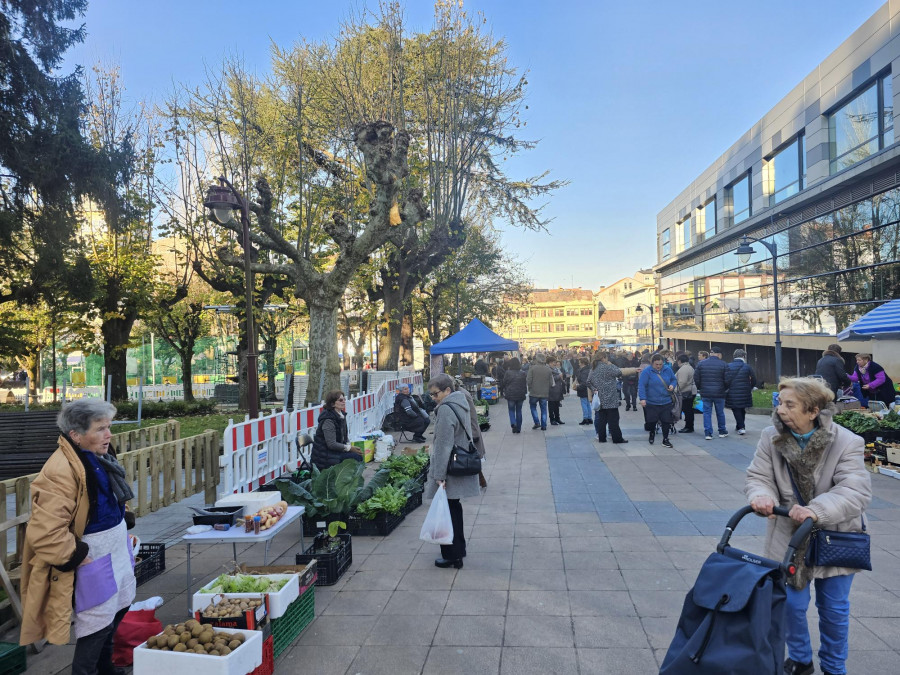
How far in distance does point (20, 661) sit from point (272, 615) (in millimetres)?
1479

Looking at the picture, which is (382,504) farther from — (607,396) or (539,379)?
(539,379)

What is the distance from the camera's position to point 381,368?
2425cm

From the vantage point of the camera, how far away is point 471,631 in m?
3.99

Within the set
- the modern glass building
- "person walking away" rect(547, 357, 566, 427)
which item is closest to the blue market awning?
the modern glass building

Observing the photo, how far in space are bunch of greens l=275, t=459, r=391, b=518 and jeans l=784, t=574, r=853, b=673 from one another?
3.96 metres

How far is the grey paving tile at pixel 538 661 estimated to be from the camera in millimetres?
3434

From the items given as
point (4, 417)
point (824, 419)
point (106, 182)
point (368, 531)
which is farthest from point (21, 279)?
point (824, 419)

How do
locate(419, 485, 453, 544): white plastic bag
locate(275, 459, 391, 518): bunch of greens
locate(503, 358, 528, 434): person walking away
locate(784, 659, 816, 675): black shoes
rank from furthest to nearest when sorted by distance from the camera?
locate(503, 358, 528, 434): person walking away
locate(275, 459, 391, 518): bunch of greens
locate(419, 485, 453, 544): white plastic bag
locate(784, 659, 816, 675): black shoes

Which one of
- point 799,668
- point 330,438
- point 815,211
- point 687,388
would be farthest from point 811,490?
point 815,211

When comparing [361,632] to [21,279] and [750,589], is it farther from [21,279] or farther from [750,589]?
[21,279]

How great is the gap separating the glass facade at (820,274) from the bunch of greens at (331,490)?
18622 mm

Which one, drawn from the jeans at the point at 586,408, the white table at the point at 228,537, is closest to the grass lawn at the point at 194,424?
the jeans at the point at 586,408

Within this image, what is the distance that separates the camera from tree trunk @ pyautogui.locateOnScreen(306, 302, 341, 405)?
14.2m

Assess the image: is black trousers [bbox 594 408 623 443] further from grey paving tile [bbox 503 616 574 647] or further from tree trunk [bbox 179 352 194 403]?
tree trunk [bbox 179 352 194 403]
